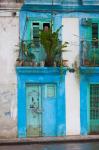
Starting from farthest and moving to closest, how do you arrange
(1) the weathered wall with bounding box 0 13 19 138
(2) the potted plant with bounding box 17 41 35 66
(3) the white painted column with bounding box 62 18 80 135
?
1. (3) the white painted column with bounding box 62 18 80 135
2. (1) the weathered wall with bounding box 0 13 19 138
3. (2) the potted plant with bounding box 17 41 35 66

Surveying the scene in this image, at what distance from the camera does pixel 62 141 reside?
3200cm

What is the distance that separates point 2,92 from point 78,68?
3.51m

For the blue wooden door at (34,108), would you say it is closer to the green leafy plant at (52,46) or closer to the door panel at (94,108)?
the green leafy plant at (52,46)

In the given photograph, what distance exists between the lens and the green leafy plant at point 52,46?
33250 mm

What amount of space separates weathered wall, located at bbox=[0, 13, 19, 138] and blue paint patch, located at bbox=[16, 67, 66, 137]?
26 cm

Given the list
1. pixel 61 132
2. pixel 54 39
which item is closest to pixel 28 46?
pixel 54 39

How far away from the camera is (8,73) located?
3378 cm

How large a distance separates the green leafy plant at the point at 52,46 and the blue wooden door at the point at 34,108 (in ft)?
4.12

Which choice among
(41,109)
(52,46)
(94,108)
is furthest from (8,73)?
(94,108)

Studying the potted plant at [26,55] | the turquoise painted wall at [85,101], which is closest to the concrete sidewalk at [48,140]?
the turquoise painted wall at [85,101]

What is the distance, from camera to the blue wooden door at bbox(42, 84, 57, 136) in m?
34.0

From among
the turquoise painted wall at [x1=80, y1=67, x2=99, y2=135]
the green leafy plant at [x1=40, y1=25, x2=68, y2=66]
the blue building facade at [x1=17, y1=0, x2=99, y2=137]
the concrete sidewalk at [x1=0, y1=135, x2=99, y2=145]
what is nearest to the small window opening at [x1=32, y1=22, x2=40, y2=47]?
the blue building facade at [x1=17, y1=0, x2=99, y2=137]

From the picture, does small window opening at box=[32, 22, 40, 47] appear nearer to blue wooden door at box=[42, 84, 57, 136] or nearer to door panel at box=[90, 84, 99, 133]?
blue wooden door at box=[42, 84, 57, 136]

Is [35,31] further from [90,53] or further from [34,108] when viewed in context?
[34,108]
